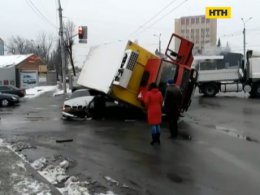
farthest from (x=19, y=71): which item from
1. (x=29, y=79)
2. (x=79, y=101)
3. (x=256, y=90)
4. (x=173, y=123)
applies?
(x=173, y=123)

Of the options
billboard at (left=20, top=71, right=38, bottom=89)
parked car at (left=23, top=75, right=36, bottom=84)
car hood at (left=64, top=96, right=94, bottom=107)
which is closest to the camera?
car hood at (left=64, top=96, right=94, bottom=107)

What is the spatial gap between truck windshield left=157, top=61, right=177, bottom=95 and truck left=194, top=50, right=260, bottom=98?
14.7 m

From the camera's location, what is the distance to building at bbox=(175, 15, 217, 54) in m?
73.4

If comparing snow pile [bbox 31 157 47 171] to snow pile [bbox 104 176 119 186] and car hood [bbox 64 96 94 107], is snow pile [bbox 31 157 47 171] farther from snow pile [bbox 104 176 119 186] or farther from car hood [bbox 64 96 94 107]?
car hood [bbox 64 96 94 107]

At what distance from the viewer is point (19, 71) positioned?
177 ft

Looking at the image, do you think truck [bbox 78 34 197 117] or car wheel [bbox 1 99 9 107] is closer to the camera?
truck [bbox 78 34 197 117]

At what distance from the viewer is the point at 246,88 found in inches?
1213

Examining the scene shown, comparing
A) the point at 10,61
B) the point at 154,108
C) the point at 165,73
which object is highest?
the point at 165,73

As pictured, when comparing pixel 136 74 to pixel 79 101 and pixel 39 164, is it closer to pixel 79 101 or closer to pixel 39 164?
pixel 79 101


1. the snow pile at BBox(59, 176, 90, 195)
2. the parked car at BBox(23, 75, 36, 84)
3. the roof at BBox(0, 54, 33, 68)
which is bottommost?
the parked car at BBox(23, 75, 36, 84)

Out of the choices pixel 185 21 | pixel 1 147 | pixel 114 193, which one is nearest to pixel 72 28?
pixel 185 21

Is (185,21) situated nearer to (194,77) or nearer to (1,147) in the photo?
(194,77)

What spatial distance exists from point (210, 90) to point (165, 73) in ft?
51.0

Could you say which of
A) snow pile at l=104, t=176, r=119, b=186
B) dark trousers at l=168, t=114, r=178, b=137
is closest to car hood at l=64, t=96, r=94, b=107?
dark trousers at l=168, t=114, r=178, b=137
